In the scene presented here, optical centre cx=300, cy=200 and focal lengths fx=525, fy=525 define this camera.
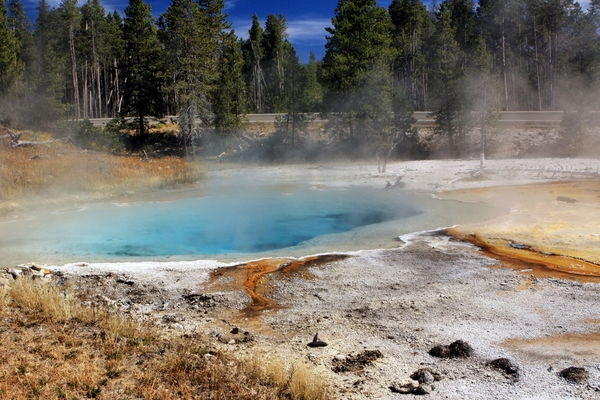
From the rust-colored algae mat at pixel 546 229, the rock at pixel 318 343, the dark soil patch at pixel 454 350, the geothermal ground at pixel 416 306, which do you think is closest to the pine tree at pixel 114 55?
the rust-colored algae mat at pixel 546 229

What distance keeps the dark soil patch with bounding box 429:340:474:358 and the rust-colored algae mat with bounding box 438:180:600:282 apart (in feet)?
13.2

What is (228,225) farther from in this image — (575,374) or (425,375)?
(575,374)

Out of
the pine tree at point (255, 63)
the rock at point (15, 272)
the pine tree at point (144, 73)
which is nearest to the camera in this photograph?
the rock at point (15, 272)

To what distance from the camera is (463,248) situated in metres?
11.8

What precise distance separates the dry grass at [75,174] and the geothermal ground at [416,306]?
37.6 feet

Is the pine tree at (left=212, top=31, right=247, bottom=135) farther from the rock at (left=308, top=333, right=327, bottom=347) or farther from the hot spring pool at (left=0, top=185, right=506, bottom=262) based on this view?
the rock at (left=308, top=333, right=327, bottom=347)

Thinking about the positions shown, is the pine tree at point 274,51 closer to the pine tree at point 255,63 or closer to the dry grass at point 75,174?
the pine tree at point 255,63

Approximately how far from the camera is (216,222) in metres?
18.2

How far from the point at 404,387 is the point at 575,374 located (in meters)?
1.94

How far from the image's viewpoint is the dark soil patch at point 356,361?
20.6 feet

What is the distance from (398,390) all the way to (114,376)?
3.05m

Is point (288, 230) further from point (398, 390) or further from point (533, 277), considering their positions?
point (398, 390)

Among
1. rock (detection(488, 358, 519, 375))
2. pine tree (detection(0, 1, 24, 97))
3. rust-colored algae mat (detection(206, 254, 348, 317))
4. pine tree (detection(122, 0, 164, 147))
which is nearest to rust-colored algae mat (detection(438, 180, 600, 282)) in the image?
rust-colored algae mat (detection(206, 254, 348, 317))

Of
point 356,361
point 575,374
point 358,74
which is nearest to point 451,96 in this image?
point 358,74
